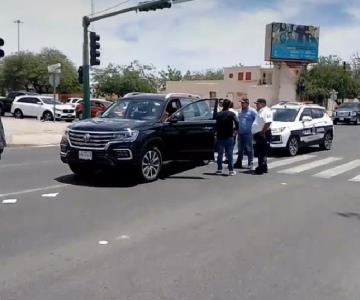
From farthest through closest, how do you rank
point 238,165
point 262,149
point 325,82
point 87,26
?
point 325,82, point 87,26, point 238,165, point 262,149

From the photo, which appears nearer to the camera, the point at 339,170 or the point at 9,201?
the point at 9,201

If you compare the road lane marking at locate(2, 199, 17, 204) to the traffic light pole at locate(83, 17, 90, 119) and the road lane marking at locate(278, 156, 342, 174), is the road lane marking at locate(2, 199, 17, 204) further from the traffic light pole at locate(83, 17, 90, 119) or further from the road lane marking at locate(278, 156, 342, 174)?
the traffic light pole at locate(83, 17, 90, 119)

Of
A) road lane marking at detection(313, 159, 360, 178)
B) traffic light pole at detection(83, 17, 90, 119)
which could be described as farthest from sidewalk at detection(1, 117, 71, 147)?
road lane marking at detection(313, 159, 360, 178)

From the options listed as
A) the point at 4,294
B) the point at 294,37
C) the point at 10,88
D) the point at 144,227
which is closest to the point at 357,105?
the point at 294,37

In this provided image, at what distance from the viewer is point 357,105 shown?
139 feet

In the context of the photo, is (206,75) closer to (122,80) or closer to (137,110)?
(122,80)

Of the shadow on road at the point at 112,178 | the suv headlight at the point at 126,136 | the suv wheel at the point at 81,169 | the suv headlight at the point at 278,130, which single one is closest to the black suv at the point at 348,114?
the suv headlight at the point at 278,130

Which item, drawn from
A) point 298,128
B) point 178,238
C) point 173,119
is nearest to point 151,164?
point 173,119

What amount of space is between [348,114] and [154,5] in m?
23.3

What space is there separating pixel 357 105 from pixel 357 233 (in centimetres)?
3741

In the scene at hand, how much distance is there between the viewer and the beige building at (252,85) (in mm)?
68625

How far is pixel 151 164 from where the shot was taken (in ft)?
35.4

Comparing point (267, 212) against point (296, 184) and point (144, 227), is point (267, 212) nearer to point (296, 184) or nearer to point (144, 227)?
point (144, 227)

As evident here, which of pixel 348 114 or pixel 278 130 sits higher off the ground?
pixel 278 130
